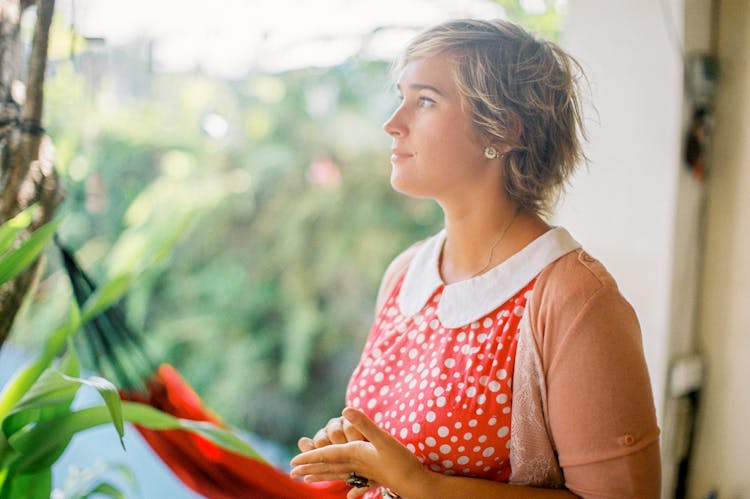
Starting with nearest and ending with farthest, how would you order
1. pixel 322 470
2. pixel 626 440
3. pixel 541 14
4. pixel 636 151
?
pixel 626 440
pixel 322 470
pixel 636 151
pixel 541 14

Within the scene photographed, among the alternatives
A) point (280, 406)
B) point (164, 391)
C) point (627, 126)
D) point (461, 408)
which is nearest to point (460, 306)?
point (461, 408)

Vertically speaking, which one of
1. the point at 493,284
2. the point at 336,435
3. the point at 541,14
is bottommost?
the point at 336,435

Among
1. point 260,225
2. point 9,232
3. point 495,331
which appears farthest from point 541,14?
point 9,232

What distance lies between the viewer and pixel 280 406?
336cm

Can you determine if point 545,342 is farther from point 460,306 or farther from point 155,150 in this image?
point 155,150

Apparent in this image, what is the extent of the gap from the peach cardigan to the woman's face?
0.18 metres

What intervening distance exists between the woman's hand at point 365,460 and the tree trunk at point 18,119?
0.61 metres

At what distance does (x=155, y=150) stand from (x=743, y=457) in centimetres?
255

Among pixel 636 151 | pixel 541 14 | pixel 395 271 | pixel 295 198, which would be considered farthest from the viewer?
pixel 295 198

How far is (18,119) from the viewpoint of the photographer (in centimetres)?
127

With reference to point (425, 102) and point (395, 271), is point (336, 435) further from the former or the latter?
point (425, 102)

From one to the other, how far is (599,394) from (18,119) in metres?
1.03

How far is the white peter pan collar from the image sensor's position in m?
1.10

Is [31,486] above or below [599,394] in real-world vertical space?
below
